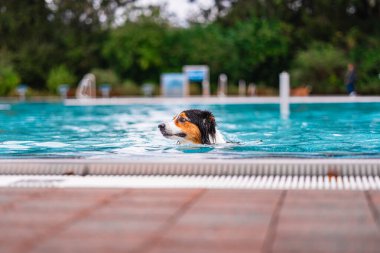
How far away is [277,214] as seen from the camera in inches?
157

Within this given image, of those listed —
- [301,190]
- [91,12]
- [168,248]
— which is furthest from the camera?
[91,12]

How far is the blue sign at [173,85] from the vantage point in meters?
27.7

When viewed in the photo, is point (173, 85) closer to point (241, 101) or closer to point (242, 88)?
point (242, 88)

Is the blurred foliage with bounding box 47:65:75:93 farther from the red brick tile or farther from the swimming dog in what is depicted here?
the red brick tile

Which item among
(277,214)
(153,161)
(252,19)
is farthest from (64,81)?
(277,214)

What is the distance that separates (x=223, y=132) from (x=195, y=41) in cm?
1952

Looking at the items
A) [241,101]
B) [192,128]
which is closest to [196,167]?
[192,128]

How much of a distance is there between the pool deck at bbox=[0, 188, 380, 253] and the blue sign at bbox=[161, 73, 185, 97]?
22779 millimetres

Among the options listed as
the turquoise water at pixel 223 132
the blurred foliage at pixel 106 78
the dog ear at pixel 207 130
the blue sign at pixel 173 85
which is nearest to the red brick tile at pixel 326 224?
the turquoise water at pixel 223 132

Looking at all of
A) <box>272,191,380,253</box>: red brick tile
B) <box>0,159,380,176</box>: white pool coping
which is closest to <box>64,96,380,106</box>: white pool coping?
<box>0,159,380,176</box>: white pool coping

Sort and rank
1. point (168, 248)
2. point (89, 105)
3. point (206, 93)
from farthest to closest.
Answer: point (206, 93) → point (89, 105) → point (168, 248)

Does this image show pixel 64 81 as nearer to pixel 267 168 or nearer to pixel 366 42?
pixel 366 42

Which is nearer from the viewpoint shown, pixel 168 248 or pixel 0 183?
pixel 168 248

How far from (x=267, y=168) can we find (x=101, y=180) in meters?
1.33
